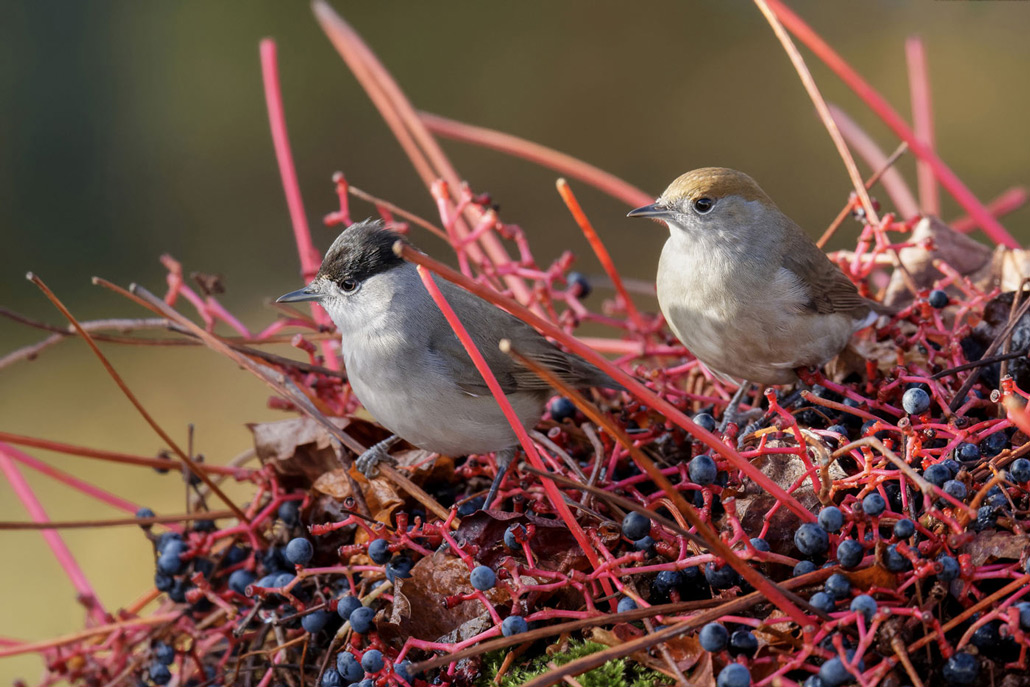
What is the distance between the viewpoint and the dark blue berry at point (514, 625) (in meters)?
1.43

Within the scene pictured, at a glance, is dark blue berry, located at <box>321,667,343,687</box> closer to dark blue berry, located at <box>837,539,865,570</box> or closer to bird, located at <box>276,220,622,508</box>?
bird, located at <box>276,220,622,508</box>

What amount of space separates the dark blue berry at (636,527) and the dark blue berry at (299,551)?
64cm

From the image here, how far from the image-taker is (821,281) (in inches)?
92.7

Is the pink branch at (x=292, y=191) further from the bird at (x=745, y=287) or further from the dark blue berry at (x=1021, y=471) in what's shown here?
the dark blue berry at (x=1021, y=471)

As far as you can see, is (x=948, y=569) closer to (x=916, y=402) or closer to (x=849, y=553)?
(x=849, y=553)

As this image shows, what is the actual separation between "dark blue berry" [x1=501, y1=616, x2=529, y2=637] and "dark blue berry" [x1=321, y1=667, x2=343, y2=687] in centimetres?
35

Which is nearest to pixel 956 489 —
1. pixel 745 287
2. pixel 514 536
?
pixel 514 536

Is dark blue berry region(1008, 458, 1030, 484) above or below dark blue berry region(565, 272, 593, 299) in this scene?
below

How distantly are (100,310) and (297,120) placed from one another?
2.07m

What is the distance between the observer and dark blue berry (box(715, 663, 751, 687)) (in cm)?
128

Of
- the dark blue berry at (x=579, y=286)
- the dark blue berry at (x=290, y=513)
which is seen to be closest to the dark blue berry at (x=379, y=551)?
the dark blue berry at (x=290, y=513)

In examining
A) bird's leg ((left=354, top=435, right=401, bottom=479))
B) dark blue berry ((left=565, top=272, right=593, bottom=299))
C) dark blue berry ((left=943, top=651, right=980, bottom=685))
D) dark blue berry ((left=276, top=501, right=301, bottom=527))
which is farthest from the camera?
dark blue berry ((left=565, top=272, right=593, bottom=299))

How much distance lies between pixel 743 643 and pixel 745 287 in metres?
1.17

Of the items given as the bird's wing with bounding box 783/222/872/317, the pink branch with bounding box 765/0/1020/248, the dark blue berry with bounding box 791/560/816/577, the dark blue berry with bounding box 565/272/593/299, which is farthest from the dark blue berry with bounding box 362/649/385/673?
the pink branch with bounding box 765/0/1020/248
